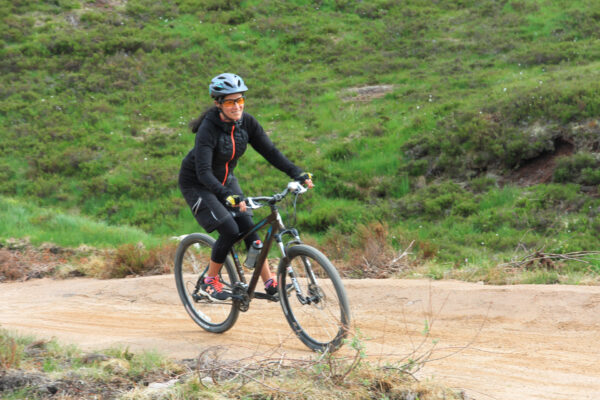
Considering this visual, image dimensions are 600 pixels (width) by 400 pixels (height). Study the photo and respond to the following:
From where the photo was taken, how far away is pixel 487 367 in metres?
4.83

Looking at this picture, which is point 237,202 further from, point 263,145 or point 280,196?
point 263,145

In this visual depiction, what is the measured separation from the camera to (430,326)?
5.04 m

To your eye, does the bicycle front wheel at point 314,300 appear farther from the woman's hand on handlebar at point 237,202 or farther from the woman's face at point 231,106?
the woman's face at point 231,106

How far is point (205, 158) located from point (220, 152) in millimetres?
231

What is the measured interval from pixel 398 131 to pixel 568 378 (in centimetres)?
1240

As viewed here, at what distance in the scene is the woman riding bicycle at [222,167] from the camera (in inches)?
222

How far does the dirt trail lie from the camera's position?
183 inches

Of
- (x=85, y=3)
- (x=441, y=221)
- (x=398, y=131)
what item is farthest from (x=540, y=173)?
(x=85, y=3)

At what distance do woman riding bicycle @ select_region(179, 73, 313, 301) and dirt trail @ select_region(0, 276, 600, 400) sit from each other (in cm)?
79

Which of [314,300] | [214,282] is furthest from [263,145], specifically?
[314,300]

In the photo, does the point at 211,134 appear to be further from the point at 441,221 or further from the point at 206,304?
the point at 441,221

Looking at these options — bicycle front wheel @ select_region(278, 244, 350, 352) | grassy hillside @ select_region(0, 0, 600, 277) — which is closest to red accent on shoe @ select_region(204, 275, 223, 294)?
bicycle front wheel @ select_region(278, 244, 350, 352)

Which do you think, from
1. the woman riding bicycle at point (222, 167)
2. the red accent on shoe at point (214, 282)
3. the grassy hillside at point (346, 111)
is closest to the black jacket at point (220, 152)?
the woman riding bicycle at point (222, 167)

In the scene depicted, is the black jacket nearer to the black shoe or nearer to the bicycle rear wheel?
the bicycle rear wheel
